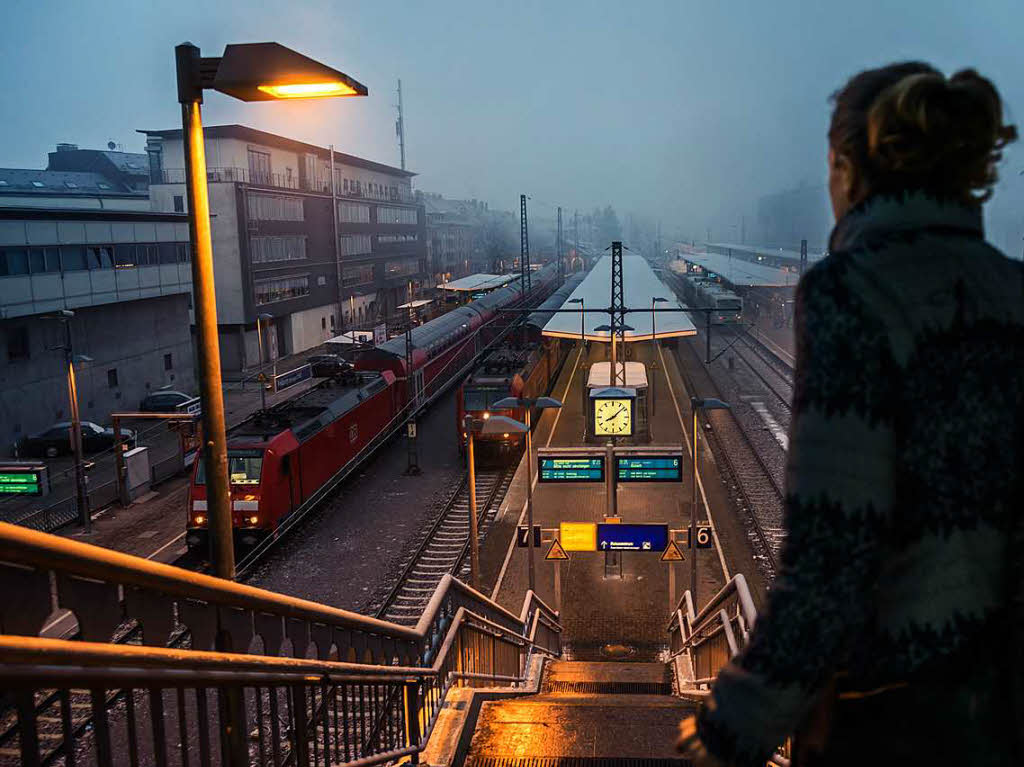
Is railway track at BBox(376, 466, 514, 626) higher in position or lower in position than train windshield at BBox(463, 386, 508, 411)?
lower

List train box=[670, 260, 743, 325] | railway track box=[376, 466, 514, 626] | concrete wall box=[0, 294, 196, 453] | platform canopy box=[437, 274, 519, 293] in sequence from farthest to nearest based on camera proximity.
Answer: platform canopy box=[437, 274, 519, 293] < train box=[670, 260, 743, 325] < concrete wall box=[0, 294, 196, 453] < railway track box=[376, 466, 514, 626]

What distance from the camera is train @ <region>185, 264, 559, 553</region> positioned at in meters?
19.3

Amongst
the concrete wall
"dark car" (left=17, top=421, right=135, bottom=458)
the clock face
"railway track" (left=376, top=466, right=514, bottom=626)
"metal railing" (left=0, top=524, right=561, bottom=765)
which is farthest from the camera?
the concrete wall

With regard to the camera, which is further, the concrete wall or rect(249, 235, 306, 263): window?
rect(249, 235, 306, 263): window

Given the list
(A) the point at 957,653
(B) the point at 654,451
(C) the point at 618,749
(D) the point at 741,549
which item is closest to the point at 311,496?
(B) the point at 654,451

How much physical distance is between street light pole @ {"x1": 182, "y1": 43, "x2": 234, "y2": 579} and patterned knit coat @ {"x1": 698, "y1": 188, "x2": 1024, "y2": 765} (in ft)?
16.7

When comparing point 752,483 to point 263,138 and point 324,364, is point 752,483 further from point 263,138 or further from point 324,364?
point 263,138

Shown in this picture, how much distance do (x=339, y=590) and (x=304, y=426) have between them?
172 inches

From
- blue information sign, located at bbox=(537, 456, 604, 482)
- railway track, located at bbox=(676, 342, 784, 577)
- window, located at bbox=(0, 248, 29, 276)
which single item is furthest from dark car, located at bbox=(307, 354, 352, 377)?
blue information sign, located at bbox=(537, 456, 604, 482)

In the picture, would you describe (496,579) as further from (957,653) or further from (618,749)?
(957,653)

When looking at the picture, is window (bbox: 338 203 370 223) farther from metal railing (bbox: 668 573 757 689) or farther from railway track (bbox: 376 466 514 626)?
metal railing (bbox: 668 573 757 689)

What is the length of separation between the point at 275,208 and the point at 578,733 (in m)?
47.3

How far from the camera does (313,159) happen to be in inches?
2387

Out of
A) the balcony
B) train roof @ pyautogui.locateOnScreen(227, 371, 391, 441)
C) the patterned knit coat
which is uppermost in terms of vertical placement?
the balcony
